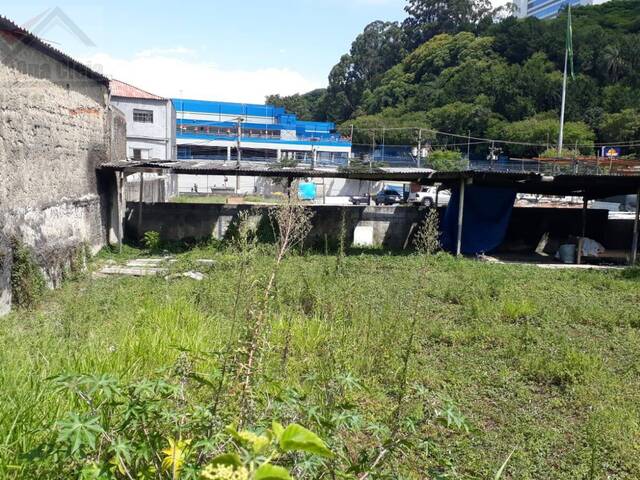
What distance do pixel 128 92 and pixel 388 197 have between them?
54.3 feet

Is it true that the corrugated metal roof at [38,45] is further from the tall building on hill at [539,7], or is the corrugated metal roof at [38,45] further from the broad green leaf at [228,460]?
the tall building on hill at [539,7]

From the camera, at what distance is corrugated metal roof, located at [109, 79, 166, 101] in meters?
29.0

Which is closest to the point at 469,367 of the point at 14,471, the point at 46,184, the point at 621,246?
the point at 14,471

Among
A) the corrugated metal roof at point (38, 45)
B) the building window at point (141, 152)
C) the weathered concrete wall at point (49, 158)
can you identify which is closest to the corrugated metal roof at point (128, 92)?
the building window at point (141, 152)

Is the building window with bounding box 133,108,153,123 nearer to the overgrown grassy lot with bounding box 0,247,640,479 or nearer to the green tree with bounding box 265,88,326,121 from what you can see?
the overgrown grassy lot with bounding box 0,247,640,479

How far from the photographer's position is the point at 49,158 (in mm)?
9211

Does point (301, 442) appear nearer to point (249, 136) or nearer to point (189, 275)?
point (189, 275)

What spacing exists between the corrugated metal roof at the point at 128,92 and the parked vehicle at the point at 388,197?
560 inches

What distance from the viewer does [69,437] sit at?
1703 millimetres

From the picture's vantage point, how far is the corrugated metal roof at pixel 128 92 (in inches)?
1142

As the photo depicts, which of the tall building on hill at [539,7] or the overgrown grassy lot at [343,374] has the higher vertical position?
the tall building on hill at [539,7]

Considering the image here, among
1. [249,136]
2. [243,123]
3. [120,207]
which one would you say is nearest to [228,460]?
[120,207]

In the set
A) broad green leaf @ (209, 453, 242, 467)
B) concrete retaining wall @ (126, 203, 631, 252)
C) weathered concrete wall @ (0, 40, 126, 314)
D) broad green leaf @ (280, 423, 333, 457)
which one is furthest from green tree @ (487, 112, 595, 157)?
broad green leaf @ (209, 453, 242, 467)

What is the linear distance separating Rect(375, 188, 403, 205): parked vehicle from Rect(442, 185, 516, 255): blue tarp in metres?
17.8
